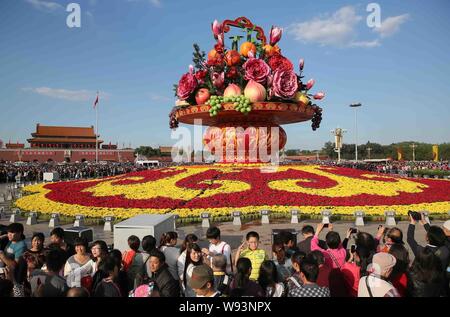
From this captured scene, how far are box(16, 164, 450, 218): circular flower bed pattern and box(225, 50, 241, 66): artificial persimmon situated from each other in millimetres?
6284

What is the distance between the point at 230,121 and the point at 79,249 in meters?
16.9

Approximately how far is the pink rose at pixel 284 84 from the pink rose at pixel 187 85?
15.5ft

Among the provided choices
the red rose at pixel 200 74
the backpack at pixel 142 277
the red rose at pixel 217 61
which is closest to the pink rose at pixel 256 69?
the red rose at pixel 217 61

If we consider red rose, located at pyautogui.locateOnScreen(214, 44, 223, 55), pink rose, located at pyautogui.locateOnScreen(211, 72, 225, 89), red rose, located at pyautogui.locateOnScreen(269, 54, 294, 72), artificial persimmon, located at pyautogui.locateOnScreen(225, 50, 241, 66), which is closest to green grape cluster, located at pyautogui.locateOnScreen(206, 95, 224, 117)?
pink rose, located at pyautogui.locateOnScreen(211, 72, 225, 89)

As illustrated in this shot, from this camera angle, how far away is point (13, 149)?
74188mm

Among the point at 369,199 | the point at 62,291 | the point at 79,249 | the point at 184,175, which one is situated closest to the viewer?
the point at 62,291

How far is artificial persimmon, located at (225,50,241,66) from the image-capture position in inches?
790

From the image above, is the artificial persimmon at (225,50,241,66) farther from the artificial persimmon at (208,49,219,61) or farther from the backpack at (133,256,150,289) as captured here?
the backpack at (133,256,150,289)

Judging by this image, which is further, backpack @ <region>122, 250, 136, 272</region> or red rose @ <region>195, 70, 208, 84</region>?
red rose @ <region>195, 70, 208, 84</region>

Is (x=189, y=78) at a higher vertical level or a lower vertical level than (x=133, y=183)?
higher

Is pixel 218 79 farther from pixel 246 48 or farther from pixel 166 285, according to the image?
pixel 166 285

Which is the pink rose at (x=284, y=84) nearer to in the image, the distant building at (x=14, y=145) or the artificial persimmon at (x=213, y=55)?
the artificial persimmon at (x=213, y=55)
